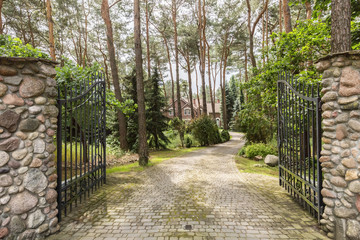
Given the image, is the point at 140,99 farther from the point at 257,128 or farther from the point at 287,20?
the point at 287,20

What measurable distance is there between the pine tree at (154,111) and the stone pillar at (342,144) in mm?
10577

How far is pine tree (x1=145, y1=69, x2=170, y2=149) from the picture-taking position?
1312 centimetres

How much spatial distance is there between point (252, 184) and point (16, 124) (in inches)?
217

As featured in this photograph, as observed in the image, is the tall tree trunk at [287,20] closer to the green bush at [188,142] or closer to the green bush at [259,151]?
the green bush at [259,151]

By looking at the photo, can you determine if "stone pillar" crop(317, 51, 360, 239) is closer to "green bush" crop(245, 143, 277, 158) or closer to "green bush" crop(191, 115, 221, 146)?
"green bush" crop(245, 143, 277, 158)

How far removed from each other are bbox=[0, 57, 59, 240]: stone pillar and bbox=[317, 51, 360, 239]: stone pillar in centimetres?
410

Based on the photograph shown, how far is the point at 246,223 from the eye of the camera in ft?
11.3

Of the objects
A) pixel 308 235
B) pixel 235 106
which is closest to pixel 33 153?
pixel 308 235

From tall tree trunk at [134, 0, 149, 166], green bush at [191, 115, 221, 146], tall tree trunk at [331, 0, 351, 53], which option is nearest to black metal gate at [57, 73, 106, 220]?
tall tree trunk at [134, 0, 149, 166]

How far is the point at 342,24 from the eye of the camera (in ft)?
12.1

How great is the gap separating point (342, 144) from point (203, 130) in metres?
13.1

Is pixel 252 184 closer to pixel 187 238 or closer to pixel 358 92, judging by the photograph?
pixel 187 238

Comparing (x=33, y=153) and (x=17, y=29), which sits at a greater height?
(x=17, y=29)

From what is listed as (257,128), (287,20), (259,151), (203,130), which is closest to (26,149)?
(259,151)
